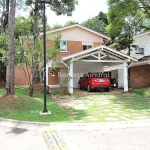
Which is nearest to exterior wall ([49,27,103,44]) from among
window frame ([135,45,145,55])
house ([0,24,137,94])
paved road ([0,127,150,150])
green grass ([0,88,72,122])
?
Result: house ([0,24,137,94])

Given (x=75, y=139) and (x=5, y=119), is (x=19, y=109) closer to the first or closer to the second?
(x=5, y=119)

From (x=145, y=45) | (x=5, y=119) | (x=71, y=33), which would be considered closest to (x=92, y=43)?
(x=71, y=33)

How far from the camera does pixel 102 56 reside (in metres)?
17.8

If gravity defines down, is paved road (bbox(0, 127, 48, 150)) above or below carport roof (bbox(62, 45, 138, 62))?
below

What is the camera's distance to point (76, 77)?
23.2 meters

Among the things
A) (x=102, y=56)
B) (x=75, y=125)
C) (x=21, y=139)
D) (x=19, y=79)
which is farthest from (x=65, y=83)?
(x=21, y=139)

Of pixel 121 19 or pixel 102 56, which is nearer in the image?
pixel 102 56

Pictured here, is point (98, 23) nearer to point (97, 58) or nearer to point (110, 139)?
point (97, 58)

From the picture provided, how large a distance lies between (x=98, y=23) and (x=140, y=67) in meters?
24.4

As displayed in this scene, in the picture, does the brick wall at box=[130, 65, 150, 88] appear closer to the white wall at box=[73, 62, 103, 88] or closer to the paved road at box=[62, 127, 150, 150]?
the white wall at box=[73, 62, 103, 88]

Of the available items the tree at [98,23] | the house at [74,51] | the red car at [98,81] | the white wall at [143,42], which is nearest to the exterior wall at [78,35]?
the house at [74,51]

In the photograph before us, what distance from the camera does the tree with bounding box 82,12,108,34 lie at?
4353 cm

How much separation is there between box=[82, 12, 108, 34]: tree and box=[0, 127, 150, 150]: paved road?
38631mm

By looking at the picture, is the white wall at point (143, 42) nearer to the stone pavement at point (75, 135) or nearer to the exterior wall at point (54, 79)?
the exterior wall at point (54, 79)
